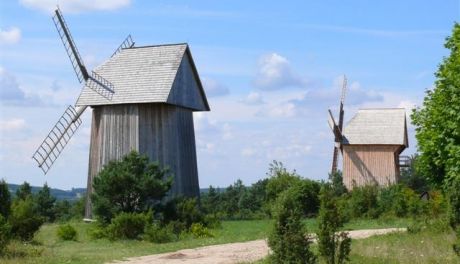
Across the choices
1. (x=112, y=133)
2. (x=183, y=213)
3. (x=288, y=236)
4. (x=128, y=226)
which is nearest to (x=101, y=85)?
(x=112, y=133)

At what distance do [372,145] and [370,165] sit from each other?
1.46 meters

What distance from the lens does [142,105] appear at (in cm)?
3450

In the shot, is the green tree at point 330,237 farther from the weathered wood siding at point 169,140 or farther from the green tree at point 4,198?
the weathered wood siding at point 169,140

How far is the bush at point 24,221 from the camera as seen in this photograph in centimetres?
2508

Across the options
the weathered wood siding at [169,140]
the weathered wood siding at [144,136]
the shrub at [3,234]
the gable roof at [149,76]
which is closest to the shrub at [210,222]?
the weathered wood siding at [144,136]

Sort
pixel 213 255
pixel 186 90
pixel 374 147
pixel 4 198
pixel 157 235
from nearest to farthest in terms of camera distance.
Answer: pixel 213 255 → pixel 4 198 → pixel 157 235 → pixel 186 90 → pixel 374 147

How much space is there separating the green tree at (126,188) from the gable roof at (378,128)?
26.6 meters

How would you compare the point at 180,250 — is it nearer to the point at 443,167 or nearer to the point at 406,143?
the point at 443,167

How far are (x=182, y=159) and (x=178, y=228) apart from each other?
771 centimetres

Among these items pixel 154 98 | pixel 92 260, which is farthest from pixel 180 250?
pixel 154 98

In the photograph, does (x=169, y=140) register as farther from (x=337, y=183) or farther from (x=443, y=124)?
(x=337, y=183)

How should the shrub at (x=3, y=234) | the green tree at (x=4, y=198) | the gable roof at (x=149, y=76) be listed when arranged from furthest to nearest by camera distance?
the gable roof at (x=149, y=76)
the green tree at (x=4, y=198)
the shrub at (x=3, y=234)

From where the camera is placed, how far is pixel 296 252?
13898 mm

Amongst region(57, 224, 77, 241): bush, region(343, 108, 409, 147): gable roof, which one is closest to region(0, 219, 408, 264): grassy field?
region(57, 224, 77, 241): bush
